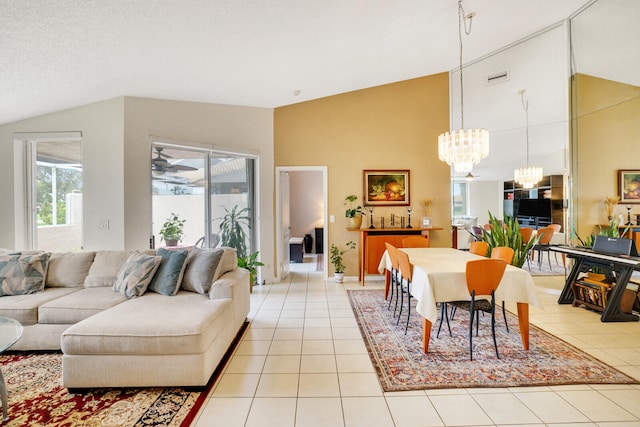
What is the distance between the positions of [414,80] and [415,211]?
2377mm

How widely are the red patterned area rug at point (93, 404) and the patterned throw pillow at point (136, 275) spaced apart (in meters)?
0.76

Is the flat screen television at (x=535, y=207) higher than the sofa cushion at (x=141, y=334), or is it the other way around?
the flat screen television at (x=535, y=207)

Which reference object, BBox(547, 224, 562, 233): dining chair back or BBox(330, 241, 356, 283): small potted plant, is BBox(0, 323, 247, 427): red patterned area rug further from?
BBox(547, 224, 562, 233): dining chair back

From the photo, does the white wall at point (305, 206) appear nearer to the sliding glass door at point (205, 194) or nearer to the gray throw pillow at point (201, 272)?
the sliding glass door at point (205, 194)

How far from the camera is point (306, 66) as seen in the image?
152 inches

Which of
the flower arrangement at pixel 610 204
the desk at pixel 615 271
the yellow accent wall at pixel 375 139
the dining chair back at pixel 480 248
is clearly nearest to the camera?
the desk at pixel 615 271

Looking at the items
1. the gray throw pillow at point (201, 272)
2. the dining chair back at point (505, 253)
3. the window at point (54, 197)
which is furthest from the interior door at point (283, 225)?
the dining chair back at point (505, 253)

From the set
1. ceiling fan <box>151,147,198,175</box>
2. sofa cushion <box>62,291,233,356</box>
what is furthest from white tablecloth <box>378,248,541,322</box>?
ceiling fan <box>151,147,198,175</box>

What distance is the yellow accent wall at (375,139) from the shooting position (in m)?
5.44

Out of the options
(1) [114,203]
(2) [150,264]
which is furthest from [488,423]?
(1) [114,203]

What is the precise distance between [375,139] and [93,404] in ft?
16.5

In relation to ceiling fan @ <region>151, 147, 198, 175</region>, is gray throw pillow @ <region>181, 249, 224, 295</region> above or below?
below

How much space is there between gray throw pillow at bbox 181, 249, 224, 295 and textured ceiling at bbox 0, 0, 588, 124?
208 centimetres

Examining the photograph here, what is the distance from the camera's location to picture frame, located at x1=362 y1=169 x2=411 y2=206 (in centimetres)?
548
